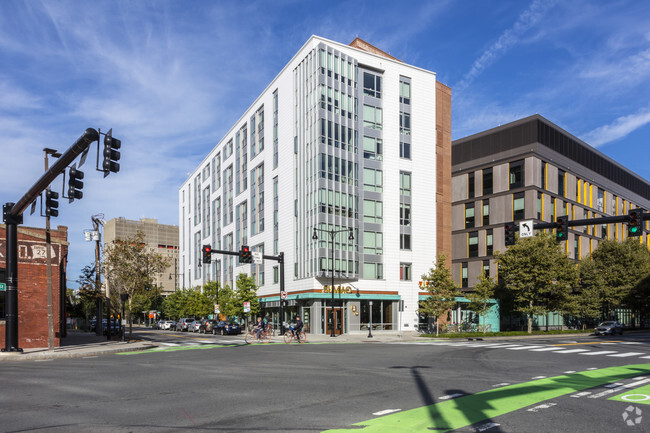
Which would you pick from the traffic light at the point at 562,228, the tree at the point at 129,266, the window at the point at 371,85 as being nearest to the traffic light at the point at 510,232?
the traffic light at the point at 562,228

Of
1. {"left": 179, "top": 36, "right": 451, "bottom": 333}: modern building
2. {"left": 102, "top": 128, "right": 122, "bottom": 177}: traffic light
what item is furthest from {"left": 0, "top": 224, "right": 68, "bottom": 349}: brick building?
{"left": 179, "top": 36, "right": 451, "bottom": 333}: modern building

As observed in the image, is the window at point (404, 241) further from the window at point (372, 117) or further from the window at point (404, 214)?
the window at point (372, 117)

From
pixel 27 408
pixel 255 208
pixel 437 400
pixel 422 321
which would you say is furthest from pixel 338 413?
pixel 255 208

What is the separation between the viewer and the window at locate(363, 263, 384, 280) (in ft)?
179

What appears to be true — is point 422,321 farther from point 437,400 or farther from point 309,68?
point 437,400

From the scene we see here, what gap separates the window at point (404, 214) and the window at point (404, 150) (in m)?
5.46

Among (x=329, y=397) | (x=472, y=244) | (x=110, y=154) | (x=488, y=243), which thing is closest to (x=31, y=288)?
(x=110, y=154)

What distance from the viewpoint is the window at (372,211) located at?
182 feet

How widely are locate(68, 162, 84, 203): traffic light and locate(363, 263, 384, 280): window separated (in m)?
37.9

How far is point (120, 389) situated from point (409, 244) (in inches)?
1856

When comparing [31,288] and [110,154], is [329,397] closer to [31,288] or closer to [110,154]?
[110,154]

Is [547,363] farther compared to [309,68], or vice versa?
[309,68]

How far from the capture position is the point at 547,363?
19.1m

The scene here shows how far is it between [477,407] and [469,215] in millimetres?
65355
